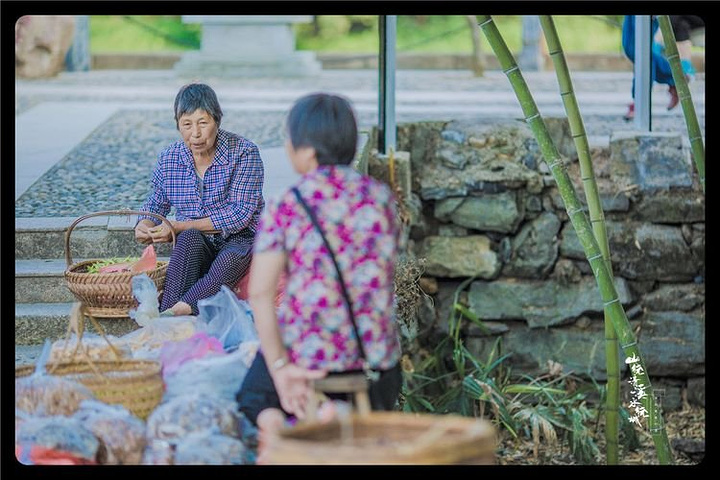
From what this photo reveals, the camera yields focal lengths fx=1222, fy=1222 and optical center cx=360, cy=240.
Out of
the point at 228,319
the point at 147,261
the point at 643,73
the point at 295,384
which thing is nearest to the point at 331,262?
the point at 295,384

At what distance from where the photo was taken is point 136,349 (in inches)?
144

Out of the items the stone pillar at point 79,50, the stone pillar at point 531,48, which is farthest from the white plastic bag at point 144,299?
the stone pillar at point 531,48

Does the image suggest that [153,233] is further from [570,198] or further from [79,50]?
Result: [79,50]

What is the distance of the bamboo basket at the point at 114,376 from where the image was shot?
3.26 meters

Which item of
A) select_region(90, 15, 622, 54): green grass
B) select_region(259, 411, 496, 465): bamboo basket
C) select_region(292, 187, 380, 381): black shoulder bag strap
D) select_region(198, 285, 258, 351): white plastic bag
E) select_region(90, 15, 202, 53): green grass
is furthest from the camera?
select_region(90, 15, 202, 53): green grass

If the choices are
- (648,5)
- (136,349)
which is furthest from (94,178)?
(648,5)

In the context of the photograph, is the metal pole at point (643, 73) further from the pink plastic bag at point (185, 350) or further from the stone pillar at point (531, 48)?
the stone pillar at point (531, 48)

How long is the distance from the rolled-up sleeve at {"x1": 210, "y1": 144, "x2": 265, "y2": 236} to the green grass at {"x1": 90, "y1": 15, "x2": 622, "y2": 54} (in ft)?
30.8

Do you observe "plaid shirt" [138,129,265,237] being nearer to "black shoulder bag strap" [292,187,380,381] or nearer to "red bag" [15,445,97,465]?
"red bag" [15,445,97,465]

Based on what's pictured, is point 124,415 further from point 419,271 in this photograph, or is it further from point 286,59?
point 286,59

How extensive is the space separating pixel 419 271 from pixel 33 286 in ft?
6.09

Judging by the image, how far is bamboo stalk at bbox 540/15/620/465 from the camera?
439cm

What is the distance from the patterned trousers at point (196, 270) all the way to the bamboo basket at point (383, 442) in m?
1.49

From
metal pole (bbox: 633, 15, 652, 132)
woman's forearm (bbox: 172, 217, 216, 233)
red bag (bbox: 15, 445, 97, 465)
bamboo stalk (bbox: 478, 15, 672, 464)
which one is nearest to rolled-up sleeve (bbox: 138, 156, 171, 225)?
woman's forearm (bbox: 172, 217, 216, 233)
